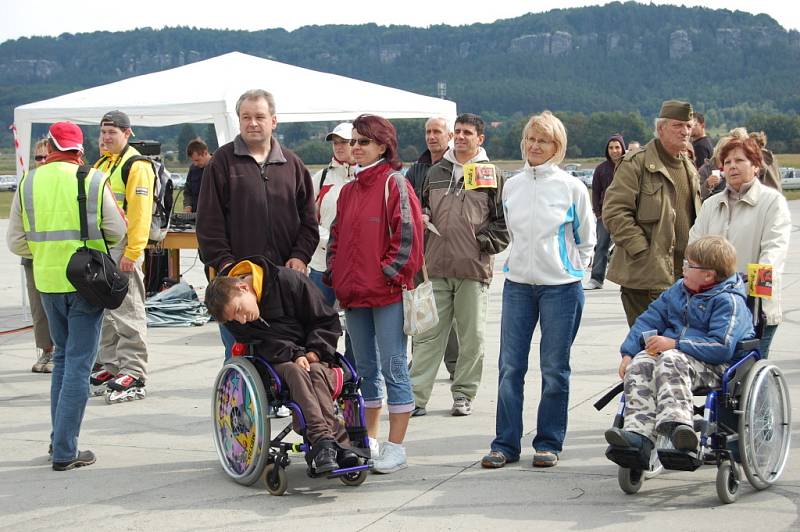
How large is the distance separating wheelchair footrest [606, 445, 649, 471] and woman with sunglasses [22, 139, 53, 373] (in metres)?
5.25

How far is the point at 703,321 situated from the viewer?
512 centimetres

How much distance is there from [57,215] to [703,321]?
11.1ft

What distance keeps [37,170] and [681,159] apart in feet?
11.7

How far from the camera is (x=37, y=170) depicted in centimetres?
597

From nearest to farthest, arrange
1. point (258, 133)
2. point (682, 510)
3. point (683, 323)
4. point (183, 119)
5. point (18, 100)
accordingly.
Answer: point (682, 510), point (683, 323), point (258, 133), point (183, 119), point (18, 100)

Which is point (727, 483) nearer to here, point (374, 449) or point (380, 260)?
point (374, 449)

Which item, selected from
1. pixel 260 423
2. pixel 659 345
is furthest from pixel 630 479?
pixel 260 423

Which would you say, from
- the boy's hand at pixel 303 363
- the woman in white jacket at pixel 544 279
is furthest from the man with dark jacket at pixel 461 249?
the boy's hand at pixel 303 363

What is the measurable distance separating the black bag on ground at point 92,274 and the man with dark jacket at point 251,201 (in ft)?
1.61

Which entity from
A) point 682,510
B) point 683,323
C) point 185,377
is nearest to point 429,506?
point 682,510

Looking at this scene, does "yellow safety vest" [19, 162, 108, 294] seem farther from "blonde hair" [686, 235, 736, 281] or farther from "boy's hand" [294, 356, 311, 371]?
"blonde hair" [686, 235, 736, 281]

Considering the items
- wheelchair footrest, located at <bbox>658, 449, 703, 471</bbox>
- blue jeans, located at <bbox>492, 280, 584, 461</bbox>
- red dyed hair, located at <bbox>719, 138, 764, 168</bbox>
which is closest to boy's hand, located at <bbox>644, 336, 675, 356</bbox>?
wheelchair footrest, located at <bbox>658, 449, 703, 471</bbox>

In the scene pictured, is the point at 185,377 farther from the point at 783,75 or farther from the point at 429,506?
the point at 783,75

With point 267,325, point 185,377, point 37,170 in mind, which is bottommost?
point 185,377
